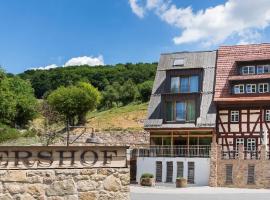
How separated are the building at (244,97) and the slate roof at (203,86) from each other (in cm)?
70

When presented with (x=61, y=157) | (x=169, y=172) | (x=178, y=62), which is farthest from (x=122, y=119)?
(x=61, y=157)

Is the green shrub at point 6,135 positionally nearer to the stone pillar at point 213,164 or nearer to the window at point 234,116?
the stone pillar at point 213,164

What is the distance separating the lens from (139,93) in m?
82.2

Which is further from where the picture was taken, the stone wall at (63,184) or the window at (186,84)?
the window at (186,84)

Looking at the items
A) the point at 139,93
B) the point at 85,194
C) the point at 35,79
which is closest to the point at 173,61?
the point at 85,194

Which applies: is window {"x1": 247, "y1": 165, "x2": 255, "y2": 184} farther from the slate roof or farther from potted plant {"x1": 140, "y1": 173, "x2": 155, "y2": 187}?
potted plant {"x1": 140, "y1": 173, "x2": 155, "y2": 187}

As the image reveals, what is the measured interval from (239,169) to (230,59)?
10757 millimetres

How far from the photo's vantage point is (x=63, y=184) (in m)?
Answer: 9.52

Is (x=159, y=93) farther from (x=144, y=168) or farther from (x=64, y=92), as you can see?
(x=64, y=92)

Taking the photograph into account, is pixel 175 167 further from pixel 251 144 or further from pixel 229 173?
pixel 251 144

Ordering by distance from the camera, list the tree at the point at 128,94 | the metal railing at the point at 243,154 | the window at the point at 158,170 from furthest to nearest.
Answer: the tree at the point at 128,94
the window at the point at 158,170
the metal railing at the point at 243,154

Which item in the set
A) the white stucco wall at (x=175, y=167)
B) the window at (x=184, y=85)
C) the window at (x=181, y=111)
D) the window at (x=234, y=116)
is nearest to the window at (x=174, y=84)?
the window at (x=184, y=85)

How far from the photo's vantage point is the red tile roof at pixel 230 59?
4066 cm

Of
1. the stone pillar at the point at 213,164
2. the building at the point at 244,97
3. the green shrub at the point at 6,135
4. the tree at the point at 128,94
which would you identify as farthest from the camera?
the tree at the point at 128,94
